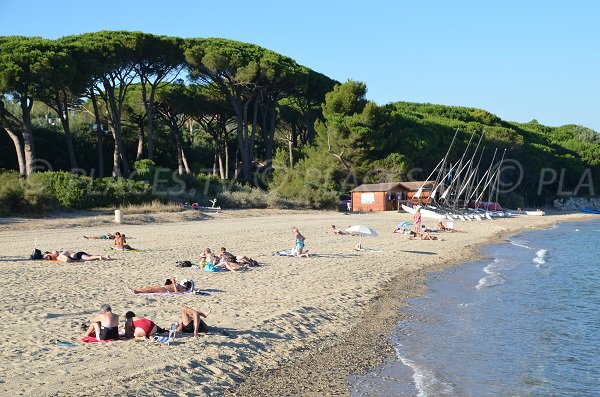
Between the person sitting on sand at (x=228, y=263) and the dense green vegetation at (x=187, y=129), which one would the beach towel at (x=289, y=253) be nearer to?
the person sitting on sand at (x=228, y=263)

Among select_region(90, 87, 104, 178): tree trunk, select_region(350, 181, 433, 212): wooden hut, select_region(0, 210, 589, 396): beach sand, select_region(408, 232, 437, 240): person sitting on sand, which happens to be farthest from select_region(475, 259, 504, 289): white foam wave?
select_region(90, 87, 104, 178): tree trunk

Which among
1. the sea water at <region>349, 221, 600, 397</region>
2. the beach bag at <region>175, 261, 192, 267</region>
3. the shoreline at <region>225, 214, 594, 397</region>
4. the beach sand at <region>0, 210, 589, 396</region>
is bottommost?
the sea water at <region>349, 221, 600, 397</region>

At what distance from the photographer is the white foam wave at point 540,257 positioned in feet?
79.0

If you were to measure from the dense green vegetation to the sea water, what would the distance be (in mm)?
20627

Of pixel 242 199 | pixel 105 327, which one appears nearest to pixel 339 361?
pixel 105 327

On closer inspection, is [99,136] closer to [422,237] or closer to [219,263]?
[422,237]

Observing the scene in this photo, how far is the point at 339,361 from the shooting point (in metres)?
9.82

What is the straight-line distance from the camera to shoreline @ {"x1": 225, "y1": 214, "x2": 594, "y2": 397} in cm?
830

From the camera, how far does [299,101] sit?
55656 mm

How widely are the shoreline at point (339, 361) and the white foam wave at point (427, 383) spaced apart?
1.94ft

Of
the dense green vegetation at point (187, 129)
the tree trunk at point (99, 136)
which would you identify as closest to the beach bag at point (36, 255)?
the dense green vegetation at point (187, 129)

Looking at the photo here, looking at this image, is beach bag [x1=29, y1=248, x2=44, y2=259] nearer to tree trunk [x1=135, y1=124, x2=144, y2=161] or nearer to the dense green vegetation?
the dense green vegetation

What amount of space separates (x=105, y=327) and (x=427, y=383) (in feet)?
15.6

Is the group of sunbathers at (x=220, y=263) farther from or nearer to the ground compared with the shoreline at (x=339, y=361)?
farther from the ground
